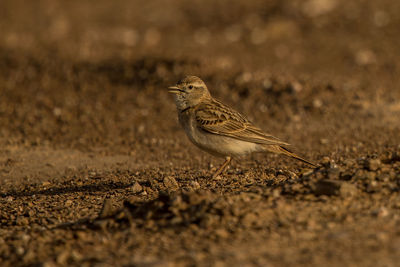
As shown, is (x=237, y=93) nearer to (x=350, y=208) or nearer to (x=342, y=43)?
(x=342, y=43)

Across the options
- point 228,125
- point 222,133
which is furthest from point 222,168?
point 228,125

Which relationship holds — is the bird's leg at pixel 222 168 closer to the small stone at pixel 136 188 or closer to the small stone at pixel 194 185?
the small stone at pixel 194 185

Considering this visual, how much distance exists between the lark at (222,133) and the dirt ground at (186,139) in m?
0.33

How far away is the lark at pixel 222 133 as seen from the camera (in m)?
7.68

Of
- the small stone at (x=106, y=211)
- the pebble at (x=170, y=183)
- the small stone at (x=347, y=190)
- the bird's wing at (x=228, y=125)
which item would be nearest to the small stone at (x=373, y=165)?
the small stone at (x=347, y=190)

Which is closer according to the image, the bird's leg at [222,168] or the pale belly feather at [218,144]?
the bird's leg at [222,168]

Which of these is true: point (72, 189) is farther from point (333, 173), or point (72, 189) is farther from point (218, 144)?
point (333, 173)

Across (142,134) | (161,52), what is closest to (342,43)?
(161,52)

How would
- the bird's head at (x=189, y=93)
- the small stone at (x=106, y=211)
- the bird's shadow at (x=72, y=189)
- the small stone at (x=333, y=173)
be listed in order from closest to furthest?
the small stone at (x=106, y=211) → the small stone at (x=333, y=173) → the bird's shadow at (x=72, y=189) → the bird's head at (x=189, y=93)

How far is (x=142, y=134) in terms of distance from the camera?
10.7 metres

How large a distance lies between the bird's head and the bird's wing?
5.9 inches

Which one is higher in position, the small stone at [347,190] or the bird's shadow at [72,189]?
the small stone at [347,190]

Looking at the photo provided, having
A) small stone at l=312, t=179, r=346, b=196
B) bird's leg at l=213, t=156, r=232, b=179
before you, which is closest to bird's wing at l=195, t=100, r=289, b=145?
bird's leg at l=213, t=156, r=232, b=179

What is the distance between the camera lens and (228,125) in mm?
7879
